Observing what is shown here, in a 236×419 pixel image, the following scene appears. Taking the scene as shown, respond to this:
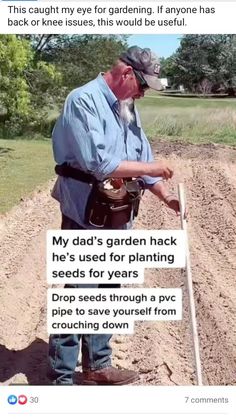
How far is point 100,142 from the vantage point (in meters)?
2.57

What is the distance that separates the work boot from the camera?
115 inches

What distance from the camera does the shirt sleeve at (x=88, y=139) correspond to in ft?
8.39

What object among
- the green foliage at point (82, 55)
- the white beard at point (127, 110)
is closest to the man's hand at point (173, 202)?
the white beard at point (127, 110)

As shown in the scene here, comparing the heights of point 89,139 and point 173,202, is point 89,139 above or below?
above

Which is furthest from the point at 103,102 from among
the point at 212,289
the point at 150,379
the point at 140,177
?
the point at 212,289

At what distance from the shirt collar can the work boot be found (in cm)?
104

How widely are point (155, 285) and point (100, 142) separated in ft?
3.52

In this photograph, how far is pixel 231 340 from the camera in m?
3.33

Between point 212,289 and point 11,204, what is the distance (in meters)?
1.34

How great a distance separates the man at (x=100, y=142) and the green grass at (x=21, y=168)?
71cm

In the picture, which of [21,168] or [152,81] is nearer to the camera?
[152,81]

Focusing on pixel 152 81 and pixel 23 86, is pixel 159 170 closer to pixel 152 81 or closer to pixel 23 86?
pixel 152 81

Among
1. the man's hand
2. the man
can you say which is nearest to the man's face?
the man

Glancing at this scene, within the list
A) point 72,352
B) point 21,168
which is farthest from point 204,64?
point 21,168
